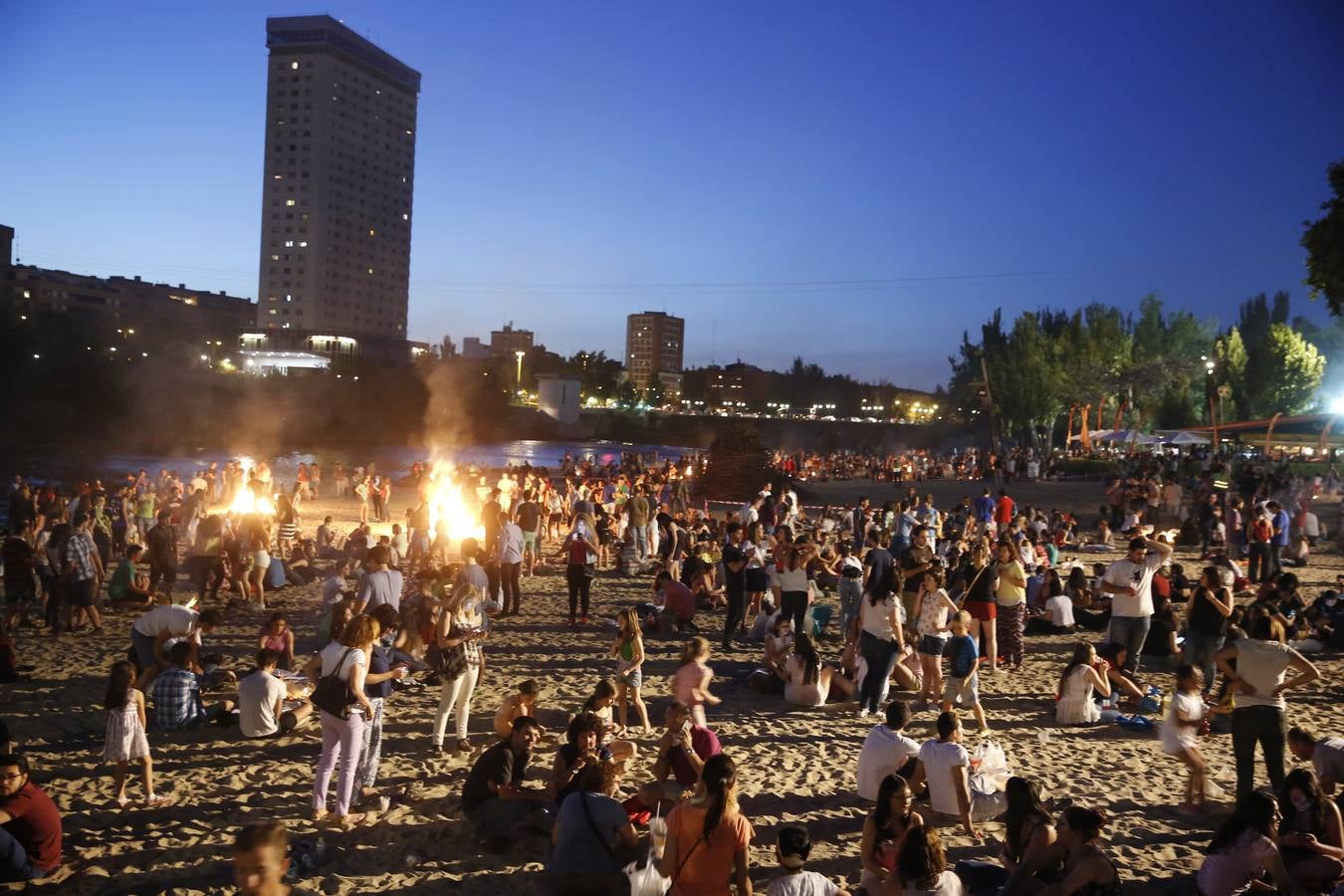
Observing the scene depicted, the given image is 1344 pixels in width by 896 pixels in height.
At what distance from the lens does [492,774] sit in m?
5.57

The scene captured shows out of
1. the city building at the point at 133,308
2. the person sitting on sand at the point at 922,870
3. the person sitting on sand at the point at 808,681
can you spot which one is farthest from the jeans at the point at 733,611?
the city building at the point at 133,308

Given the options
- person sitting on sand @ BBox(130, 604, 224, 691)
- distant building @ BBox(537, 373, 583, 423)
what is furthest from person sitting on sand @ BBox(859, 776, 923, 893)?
distant building @ BBox(537, 373, 583, 423)

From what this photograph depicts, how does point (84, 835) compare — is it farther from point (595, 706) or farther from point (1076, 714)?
point (1076, 714)

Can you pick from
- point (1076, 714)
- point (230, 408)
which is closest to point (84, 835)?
point (1076, 714)

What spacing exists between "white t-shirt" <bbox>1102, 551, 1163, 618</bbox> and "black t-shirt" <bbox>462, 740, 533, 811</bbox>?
19.8 feet

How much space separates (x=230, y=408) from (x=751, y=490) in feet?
205

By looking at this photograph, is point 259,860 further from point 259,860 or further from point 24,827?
point 24,827

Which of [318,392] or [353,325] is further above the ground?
[353,325]

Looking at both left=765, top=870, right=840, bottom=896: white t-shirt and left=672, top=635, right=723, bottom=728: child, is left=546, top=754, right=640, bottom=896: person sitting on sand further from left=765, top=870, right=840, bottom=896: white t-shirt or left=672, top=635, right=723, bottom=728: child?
left=672, top=635, right=723, bottom=728: child

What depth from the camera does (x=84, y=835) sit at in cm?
546

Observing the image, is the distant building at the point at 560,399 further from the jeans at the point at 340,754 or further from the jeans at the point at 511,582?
the jeans at the point at 340,754

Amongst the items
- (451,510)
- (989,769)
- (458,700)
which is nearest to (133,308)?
(451,510)

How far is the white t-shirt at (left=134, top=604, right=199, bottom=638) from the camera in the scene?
7324 mm

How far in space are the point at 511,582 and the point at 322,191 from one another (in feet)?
421
